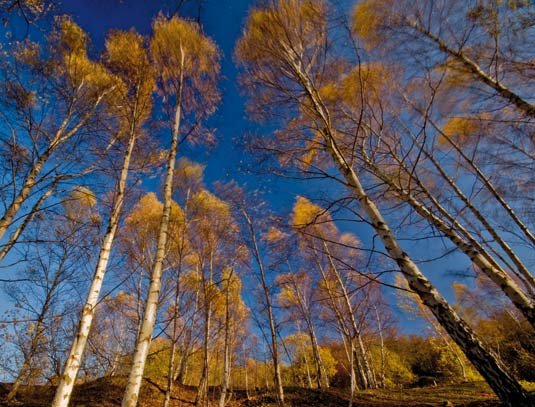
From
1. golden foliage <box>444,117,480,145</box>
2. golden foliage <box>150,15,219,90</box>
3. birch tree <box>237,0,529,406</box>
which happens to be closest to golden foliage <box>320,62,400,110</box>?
birch tree <box>237,0,529,406</box>

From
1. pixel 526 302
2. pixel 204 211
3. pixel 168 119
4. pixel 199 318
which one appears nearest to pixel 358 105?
pixel 168 119

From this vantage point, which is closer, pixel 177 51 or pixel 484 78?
pixel 484 78

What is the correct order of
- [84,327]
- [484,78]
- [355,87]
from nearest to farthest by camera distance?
1. [84,327]
2. [484,78]
3. [355,87]

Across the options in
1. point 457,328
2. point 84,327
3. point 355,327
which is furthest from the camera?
point 355,327

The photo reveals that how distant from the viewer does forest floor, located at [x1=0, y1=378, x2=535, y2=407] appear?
7.17m

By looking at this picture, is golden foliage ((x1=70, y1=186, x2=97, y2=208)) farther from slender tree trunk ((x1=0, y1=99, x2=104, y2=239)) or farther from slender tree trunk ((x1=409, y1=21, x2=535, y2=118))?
slender tree trunk ((x1=409, y1=21, x2=535, y2=118))

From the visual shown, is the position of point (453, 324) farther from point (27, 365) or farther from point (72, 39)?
point (27, 365)

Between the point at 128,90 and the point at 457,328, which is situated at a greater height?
the point at 128,90

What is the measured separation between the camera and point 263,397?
28.7 feet

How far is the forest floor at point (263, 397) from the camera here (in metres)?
7.17

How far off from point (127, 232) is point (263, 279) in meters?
5.73

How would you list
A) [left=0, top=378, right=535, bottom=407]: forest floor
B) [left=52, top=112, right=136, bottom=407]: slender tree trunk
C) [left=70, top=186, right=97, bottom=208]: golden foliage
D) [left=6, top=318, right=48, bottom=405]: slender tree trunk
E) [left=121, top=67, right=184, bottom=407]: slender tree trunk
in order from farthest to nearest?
[left=6, top=318, right=48, bottom=405]: slender tree trunk, [left=0, top=378, right=535, bottom=407]: forest floor, [left=70, top=186, right=97, bottom=208]: golden foliage, [left=52, top=112, right=136, bottom=407]: slender tree trunk, [left=121, top=67, right=184, bottom=407]: slender tree trunk

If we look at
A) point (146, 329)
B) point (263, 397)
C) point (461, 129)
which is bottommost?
point (263, 397)

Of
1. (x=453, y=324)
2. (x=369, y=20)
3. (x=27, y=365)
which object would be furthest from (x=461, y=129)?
(x=27, y=365)
